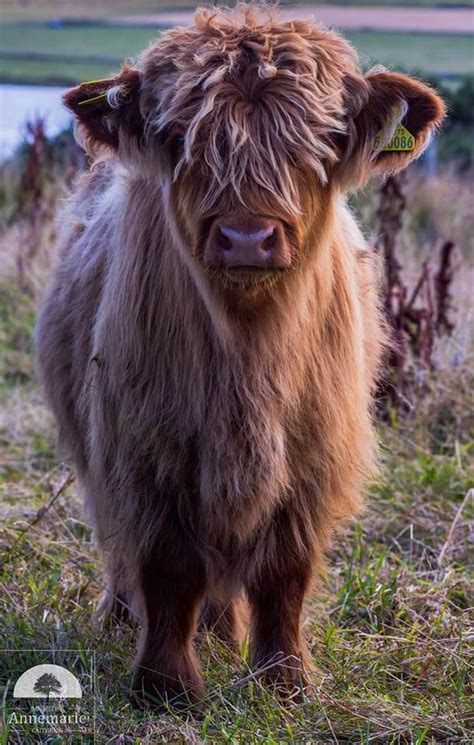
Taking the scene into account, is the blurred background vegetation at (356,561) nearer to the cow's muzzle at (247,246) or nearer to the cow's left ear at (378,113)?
the cow's left ear at (378,113)

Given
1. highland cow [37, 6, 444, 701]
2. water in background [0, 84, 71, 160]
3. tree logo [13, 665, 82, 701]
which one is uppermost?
highland cow [37, 6, 444, 701]

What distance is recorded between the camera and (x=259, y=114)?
110 inches

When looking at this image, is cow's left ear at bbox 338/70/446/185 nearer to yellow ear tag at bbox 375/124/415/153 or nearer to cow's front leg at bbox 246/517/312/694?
yellow ear tag at bbox 375/124/415/153

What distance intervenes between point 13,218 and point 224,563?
5866mm

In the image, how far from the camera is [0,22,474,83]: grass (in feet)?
42.1

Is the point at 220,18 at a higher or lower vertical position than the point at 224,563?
higher

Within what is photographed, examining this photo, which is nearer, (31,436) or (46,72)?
(31,436)

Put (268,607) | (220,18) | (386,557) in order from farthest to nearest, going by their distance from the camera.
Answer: (386,557) < (268,607) < (220,18)

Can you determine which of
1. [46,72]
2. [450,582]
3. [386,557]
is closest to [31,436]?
[386,557]

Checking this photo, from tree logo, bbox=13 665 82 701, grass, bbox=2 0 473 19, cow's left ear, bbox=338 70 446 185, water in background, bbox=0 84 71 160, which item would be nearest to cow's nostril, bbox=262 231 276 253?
cow's left ear, bbox=338 70 446 185

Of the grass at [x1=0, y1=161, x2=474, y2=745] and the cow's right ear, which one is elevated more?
the cow's right ear

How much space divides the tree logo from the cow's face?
113cm

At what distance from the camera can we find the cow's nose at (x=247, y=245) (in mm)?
2643

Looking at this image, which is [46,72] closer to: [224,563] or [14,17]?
[14,17]
